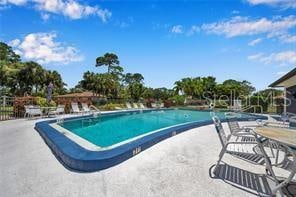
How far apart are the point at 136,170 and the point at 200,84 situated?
36015 mm

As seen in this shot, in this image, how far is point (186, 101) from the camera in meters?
28.7

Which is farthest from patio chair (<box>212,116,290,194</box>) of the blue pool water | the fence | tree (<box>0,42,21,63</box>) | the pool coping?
tree (<box>0,42,21,63</box>)

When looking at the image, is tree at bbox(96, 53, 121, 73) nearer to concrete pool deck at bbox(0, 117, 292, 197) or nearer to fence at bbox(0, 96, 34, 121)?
fence at bbox(0, 96, 34, 121)

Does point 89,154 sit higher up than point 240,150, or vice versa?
point 89,154

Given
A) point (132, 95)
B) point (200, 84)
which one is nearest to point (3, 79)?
point (132, 95)

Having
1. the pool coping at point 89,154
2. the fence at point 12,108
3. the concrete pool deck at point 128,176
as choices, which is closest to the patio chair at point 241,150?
the concrete pool deck at point 128,176

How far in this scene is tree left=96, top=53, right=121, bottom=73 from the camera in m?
41.7

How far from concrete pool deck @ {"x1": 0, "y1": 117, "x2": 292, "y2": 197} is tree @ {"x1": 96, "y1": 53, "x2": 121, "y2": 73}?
124ft

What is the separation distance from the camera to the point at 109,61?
139 feet

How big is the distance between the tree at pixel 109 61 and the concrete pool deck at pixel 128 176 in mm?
37774

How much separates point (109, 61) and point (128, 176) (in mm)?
40274

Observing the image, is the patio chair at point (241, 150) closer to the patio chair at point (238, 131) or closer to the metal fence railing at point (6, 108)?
the patio chair at point (238, 131)

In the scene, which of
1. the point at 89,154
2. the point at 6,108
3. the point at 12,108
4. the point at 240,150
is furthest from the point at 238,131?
the point at 12,108

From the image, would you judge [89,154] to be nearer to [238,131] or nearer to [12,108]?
[238,131]
